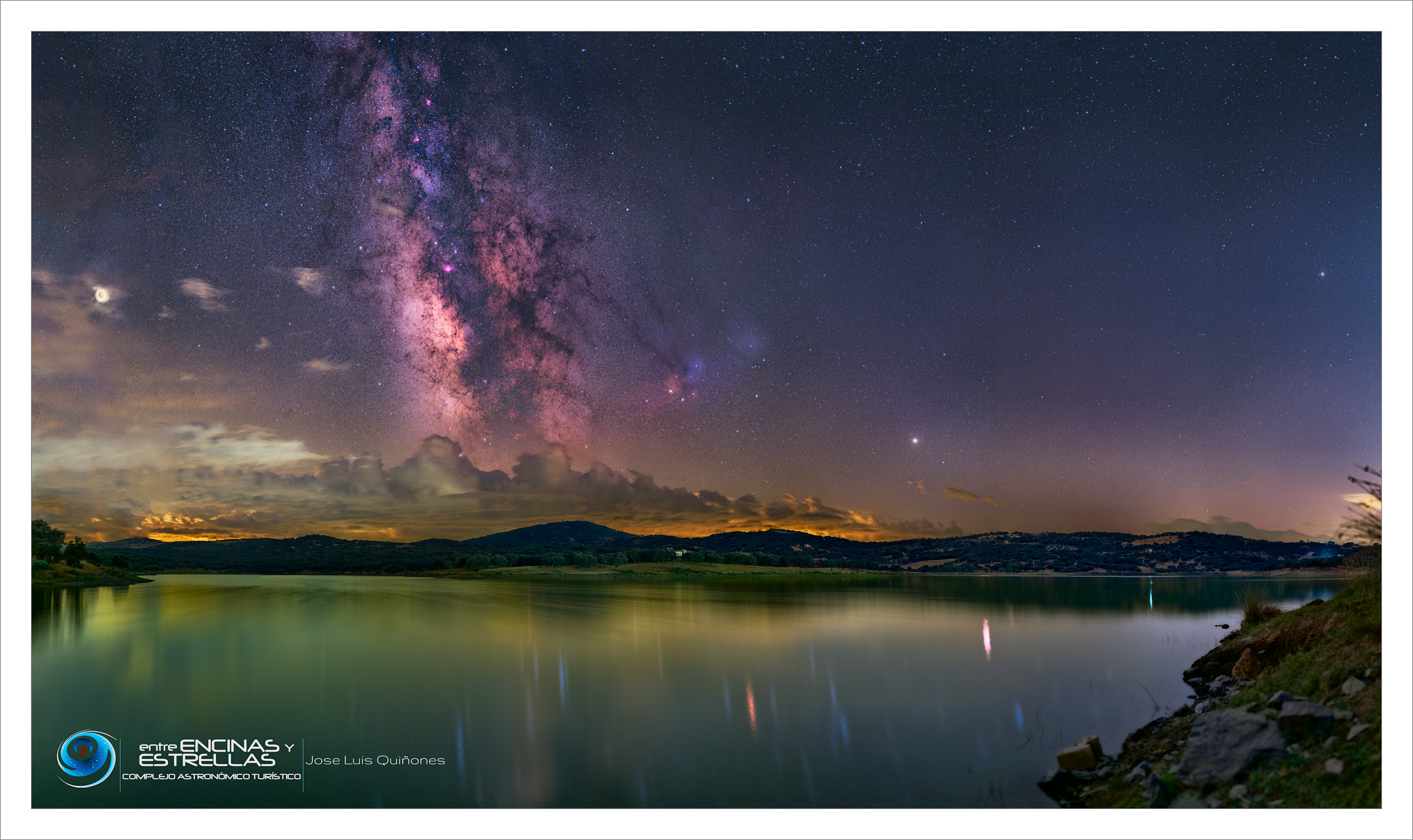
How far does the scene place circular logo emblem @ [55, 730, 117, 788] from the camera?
6.49 metres

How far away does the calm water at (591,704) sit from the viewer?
22.0ft

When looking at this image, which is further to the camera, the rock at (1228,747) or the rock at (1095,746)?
the rock at (1095,746)

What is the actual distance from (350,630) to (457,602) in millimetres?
9395

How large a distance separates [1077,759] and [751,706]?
15.0 feet

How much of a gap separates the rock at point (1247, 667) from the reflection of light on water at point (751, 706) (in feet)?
21.4

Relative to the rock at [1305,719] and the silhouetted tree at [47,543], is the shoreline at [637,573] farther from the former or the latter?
the rock at [1305,719]

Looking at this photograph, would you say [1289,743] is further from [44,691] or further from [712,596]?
[712,596]

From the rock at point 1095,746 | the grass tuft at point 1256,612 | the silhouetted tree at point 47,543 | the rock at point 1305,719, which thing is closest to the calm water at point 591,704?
the rock at point 1095,746

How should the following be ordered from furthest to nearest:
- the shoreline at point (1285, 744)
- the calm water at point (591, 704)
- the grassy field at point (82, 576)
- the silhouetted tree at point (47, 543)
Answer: the silhouetted tree at point (47, 543), the grassy field at point (82, 576), the calm water at point (591, 704), the shoreline at point (1285, 744)

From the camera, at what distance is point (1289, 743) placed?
4504 mm

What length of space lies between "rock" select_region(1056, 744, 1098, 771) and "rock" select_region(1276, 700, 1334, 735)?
77.0 inches

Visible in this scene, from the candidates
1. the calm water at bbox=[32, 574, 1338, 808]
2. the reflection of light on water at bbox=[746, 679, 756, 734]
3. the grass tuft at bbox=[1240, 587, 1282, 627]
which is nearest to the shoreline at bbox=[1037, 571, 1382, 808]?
the calm water at bbox=[32, 574, 1338, 808]
